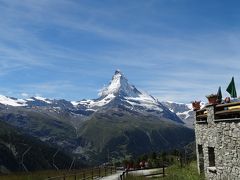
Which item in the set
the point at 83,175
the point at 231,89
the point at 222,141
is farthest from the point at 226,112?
the point at 83,175

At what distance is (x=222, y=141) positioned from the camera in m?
19.7

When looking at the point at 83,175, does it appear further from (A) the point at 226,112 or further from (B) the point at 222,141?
(A) the point at 226,112

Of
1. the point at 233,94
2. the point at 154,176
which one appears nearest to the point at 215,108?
the point at 233,94

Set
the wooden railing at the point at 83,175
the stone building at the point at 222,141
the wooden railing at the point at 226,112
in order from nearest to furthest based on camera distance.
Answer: the stone building at the point at 222,141 < the wooden railing at the point at 226,112 < the wooden railing at the point at 83,175

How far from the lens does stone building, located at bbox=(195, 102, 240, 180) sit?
704 inches

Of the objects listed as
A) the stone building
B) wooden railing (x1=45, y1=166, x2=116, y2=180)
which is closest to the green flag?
the stone building

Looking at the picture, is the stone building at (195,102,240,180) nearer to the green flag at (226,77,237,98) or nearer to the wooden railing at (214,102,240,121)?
the wooden railing at (214,102,240,121)

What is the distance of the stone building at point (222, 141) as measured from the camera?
58.7 ft

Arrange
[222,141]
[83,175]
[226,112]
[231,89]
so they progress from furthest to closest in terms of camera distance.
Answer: [83,175] < [231,89] < [222,141] < [226,112]

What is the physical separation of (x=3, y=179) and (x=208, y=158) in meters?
15.4

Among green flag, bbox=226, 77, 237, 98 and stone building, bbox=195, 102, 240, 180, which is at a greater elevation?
green flag, bbox=226, 77, 237, 98

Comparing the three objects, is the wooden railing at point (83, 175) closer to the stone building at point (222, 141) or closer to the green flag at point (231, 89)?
the stone building at point (222, 141)

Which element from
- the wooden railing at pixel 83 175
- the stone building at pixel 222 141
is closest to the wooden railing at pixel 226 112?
the stone building at pixel 222 141

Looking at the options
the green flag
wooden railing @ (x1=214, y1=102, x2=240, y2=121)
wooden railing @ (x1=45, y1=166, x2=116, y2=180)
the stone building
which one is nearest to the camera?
the stone building
